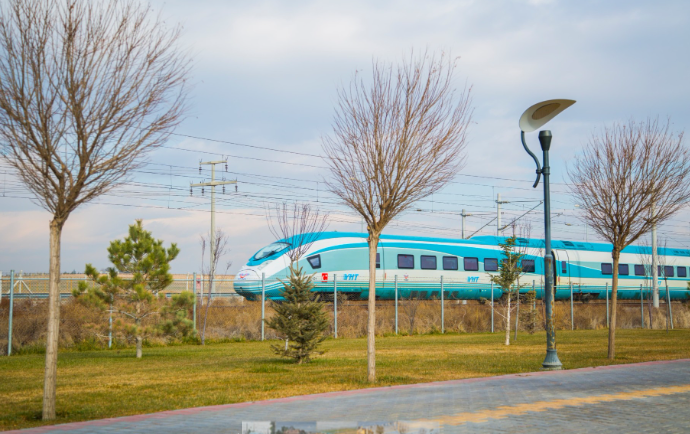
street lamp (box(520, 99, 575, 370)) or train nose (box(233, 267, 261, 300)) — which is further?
train nose (box(233, 267, 261, 300))

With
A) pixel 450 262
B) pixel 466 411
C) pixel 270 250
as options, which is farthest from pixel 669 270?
pixel 466 411

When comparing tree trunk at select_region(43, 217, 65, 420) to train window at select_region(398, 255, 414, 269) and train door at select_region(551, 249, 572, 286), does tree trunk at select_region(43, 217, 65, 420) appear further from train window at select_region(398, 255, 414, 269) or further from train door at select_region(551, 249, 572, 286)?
train door at select_region(551, 249, 572, 286)

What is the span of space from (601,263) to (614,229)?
28.3 metres

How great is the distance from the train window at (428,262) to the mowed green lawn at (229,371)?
1210 cm

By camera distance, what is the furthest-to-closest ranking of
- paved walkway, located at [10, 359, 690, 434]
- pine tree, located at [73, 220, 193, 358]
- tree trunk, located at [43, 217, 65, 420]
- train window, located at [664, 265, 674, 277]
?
train window, located at [664, 265, 674, 277]
pine tree, located at [73, 220, 193, 358]
tree trunk, located at [43, 217, 65, 420]
paved walkway, located at [10, 359, 690, 434]

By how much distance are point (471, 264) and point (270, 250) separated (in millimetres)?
11760

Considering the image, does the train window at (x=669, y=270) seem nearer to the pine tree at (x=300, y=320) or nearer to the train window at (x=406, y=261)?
the train window at (x=406, y=261)

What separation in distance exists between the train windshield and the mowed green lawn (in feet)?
30.2

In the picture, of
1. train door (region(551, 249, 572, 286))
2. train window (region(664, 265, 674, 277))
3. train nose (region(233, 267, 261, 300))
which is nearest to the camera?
train nose (region(233, 267, 261, 300))

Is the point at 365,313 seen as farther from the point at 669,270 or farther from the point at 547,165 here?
the point at 669,270

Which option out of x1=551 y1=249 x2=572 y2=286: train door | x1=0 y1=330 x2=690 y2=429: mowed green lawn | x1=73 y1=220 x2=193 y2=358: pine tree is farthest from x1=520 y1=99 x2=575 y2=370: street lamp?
x1=551 y1=249 x2=572 y2=286: train door

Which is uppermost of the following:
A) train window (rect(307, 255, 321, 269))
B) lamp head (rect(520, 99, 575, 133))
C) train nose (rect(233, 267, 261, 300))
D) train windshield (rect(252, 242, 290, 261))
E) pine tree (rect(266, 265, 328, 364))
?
lamp head (rect(520, 99, 575, 133))

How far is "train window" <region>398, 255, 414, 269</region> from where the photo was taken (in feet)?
109

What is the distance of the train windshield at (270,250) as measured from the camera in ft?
101
